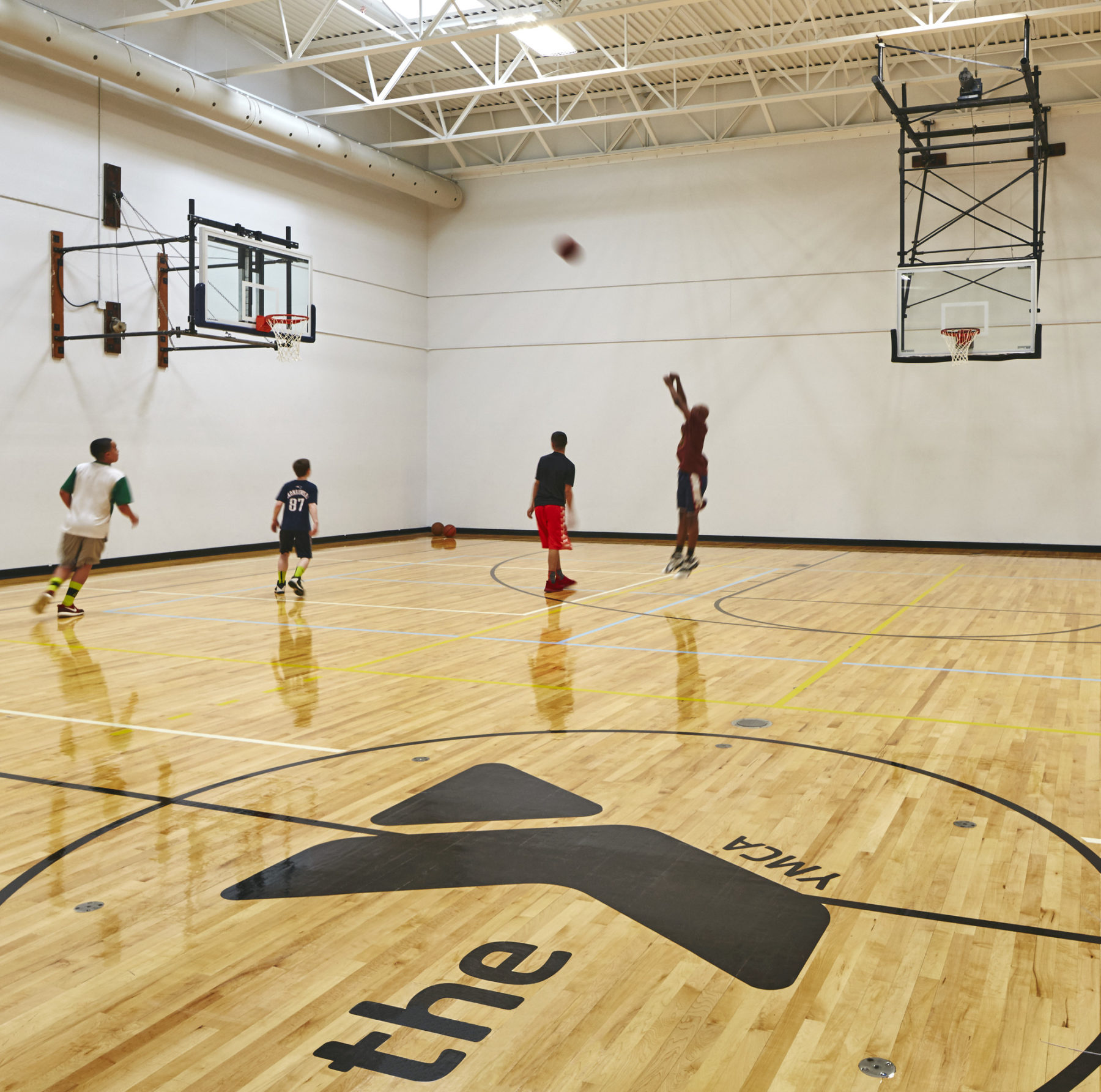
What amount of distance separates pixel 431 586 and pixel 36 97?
305 inches

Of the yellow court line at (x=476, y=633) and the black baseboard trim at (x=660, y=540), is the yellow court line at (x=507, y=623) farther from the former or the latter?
the black baseboard trim at (x=660, y=540)

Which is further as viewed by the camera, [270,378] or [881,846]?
[270,378]

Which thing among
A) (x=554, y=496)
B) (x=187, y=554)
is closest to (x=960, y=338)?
(x=554, y=496)

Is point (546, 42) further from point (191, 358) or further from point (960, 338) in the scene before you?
point (960, 338)

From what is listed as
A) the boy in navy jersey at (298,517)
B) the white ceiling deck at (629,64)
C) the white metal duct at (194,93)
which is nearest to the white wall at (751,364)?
the white ceiling deck at (629,64)

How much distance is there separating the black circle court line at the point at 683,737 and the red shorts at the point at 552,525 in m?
5.58

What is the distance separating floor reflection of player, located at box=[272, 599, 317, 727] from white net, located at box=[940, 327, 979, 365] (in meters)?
9.75

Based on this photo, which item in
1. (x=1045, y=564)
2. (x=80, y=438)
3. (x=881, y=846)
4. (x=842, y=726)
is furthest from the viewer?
(x=1045, y=564)

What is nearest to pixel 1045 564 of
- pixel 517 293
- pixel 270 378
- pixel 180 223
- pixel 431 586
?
pixel 431 586

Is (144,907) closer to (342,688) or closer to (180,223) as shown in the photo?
(342,688)

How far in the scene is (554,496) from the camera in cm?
1128

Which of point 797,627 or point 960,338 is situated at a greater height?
point 960,338

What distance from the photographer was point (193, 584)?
1252cm

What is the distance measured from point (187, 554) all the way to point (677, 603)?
314 inches
